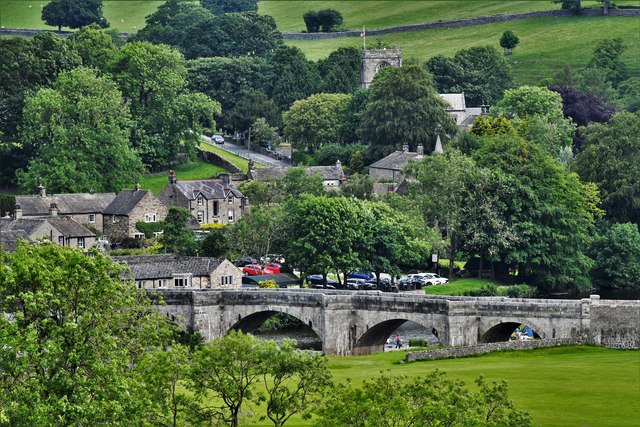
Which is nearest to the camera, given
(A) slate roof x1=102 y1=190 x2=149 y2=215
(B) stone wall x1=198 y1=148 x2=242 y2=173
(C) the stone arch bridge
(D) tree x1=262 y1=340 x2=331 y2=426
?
(D) tree x1=262 y1=340 x2=331 y2=426

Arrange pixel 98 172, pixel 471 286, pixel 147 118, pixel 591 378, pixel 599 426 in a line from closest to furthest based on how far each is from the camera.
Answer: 1. pixel 599 426
2. pixel 591 378
3. pixel 471 286
4. pixel 98 172
5. pixel 147 118

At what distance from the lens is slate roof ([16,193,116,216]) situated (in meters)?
158

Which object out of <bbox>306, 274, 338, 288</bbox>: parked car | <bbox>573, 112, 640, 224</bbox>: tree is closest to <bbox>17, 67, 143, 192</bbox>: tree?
<bbox>306, 274, 338, 288</bbox>: parked car

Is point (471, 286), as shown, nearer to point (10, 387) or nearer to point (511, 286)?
point (511, 286)

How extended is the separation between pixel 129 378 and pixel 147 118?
120518 millimetres

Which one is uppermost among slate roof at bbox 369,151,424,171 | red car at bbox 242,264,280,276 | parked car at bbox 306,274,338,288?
slate roof at bbox 369,151,424,171

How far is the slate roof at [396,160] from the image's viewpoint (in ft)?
591

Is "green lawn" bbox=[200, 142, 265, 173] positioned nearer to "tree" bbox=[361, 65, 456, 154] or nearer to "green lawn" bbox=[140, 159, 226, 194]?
"green lawn" bbox=[140, 159, 226, 194]

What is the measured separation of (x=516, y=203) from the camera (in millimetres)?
151000

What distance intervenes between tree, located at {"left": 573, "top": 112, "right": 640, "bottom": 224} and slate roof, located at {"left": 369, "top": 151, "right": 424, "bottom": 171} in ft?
56.0

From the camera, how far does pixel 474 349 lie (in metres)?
109

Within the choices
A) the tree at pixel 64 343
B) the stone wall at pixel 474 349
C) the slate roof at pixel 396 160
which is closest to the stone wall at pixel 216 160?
the slate roof at pixel 396 160

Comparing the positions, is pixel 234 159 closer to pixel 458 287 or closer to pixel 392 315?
pixel 458 287

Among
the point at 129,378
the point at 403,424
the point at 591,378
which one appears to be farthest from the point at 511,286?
the point at 129,378
